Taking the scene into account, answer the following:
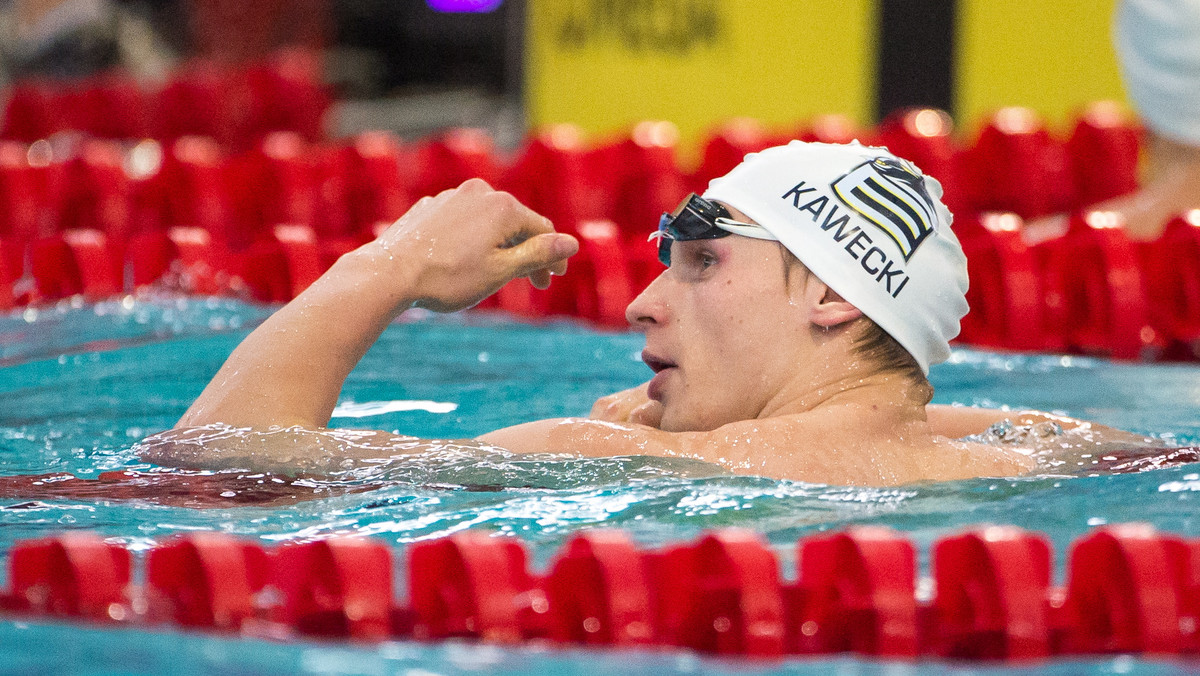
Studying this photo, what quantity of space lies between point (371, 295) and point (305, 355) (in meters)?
0.15

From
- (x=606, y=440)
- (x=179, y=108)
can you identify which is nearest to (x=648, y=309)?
(x=606, y=440)

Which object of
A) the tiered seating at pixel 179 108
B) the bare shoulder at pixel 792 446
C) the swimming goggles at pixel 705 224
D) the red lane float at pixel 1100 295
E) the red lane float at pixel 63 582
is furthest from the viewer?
the tiered seating at pixel 179 108

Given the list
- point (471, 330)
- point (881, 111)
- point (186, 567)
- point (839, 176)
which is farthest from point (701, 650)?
point (881, 111)

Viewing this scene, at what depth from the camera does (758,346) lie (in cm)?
235

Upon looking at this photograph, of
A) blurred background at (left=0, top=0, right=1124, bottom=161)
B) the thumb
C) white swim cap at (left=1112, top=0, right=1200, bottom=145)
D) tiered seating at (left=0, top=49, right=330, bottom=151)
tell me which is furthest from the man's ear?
tiered seating at (left=0, top=49, right=330, bottom=151)

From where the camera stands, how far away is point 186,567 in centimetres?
188

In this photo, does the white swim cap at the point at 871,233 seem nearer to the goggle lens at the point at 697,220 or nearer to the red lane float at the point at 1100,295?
the goggle lens at the point at 697,220

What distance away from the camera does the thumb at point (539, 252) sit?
8.18 feet

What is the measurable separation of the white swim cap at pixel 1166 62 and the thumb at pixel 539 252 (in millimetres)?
3206

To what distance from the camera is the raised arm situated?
7.86 feet

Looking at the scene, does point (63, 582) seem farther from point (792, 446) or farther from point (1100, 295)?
point (1100, 295)

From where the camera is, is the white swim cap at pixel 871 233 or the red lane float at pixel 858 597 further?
the white swim cap at pixel 871 233

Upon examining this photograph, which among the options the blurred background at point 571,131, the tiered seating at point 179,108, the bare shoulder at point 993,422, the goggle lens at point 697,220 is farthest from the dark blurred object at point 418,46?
the goggle lens at point 697,220

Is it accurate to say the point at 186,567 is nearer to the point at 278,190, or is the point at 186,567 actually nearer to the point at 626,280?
the point at 626,280
